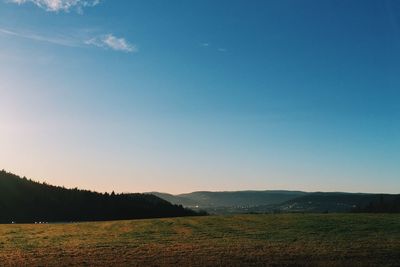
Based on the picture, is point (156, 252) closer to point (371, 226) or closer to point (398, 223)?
point (371, 226)

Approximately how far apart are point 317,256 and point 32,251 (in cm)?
2156

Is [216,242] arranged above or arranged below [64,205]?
below

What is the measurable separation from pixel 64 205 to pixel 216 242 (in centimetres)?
13950

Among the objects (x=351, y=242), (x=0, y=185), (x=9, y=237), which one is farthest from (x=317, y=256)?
(x=0, y=185)

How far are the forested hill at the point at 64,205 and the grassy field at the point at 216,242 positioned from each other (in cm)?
11036

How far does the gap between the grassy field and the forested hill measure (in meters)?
110

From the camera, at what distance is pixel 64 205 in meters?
177

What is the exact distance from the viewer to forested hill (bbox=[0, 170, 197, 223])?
561 feet

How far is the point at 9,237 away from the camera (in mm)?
53281

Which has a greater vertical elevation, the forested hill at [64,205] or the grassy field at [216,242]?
the forested hill at [64,205]

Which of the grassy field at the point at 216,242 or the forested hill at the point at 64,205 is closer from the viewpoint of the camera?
the grassy field at the point at 216,242

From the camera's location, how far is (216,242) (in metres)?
45.5

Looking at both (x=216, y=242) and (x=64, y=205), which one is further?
(x=64, y=205)

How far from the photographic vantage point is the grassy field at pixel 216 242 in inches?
1406
